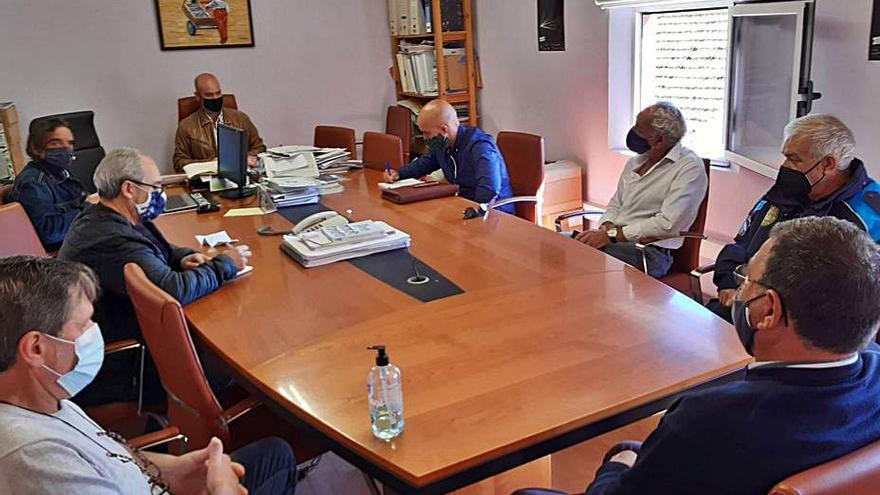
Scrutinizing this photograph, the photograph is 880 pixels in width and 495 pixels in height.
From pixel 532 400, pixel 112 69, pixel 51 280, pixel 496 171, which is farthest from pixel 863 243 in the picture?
pixel 112 69

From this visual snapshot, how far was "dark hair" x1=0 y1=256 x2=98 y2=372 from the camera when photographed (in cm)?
126

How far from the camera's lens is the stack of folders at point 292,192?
3441 mm

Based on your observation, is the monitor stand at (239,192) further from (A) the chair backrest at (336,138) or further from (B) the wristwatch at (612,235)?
(B) the wristwatch at (612,235)

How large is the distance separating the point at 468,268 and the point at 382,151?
211 cm

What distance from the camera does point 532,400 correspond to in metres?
1.57

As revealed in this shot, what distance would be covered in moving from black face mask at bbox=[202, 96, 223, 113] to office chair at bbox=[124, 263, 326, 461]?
3445mm

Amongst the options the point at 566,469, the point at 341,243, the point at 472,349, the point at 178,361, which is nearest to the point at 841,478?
the point at 472,349

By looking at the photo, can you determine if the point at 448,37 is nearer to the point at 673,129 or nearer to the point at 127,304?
the point at 673,129

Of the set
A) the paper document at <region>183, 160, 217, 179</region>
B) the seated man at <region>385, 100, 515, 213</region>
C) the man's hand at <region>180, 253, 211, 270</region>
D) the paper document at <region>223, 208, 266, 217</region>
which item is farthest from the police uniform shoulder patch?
the paper document at <region>183, 160, 217, 179</region>

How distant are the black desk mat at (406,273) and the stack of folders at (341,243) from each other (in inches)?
A: 1.3

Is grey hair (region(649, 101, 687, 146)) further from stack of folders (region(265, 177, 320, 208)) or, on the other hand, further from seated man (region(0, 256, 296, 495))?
seated man (region(0, 256, 296, 495))

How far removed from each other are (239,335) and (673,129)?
6.67ft

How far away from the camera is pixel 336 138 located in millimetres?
4879

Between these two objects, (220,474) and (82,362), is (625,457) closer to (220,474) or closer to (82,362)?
(220,474)
